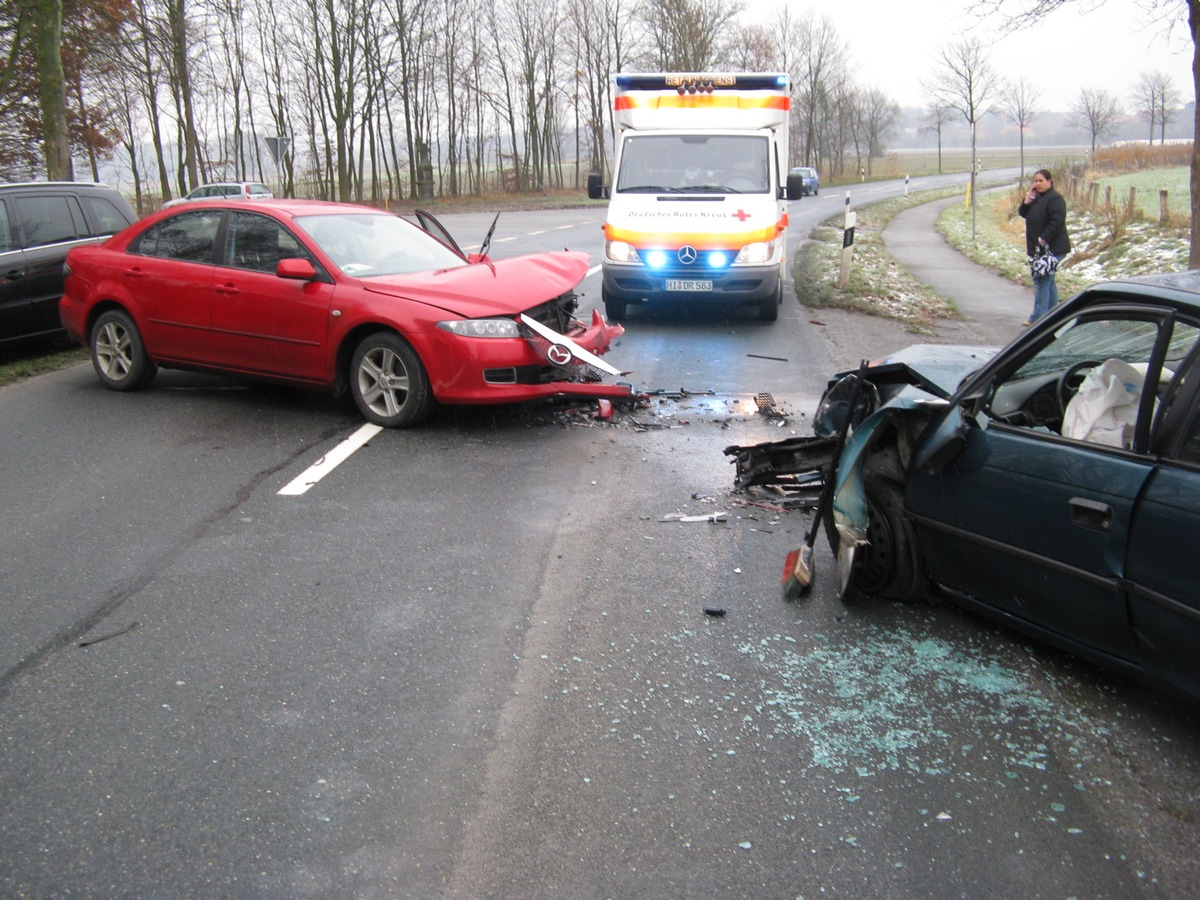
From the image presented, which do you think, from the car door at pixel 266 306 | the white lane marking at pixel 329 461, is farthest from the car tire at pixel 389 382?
the car door at pixel 266 306

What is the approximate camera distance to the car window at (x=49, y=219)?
10938 mm

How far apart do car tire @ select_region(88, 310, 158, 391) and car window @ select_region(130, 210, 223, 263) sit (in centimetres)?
61

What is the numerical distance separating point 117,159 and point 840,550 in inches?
2037

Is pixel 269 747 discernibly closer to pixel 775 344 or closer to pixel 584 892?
pixel 584 892

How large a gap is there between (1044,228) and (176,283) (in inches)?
396

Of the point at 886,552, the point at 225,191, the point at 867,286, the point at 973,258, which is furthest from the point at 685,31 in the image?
the point at 886,552

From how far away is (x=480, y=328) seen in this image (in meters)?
7.50

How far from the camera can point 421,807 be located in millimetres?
3227

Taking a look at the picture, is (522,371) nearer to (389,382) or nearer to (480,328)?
Answer: (480,328)

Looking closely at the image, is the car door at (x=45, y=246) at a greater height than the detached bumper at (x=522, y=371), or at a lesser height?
greater

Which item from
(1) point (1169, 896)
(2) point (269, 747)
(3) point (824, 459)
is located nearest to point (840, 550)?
(3) point (824, 459)

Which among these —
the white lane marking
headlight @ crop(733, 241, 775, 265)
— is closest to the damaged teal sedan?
the white lane marking

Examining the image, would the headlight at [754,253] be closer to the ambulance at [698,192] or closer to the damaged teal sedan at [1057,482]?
the ambulance at [698,192]

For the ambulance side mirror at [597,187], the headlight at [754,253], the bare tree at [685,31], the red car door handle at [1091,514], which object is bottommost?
the red car door handle at [1091,514]
